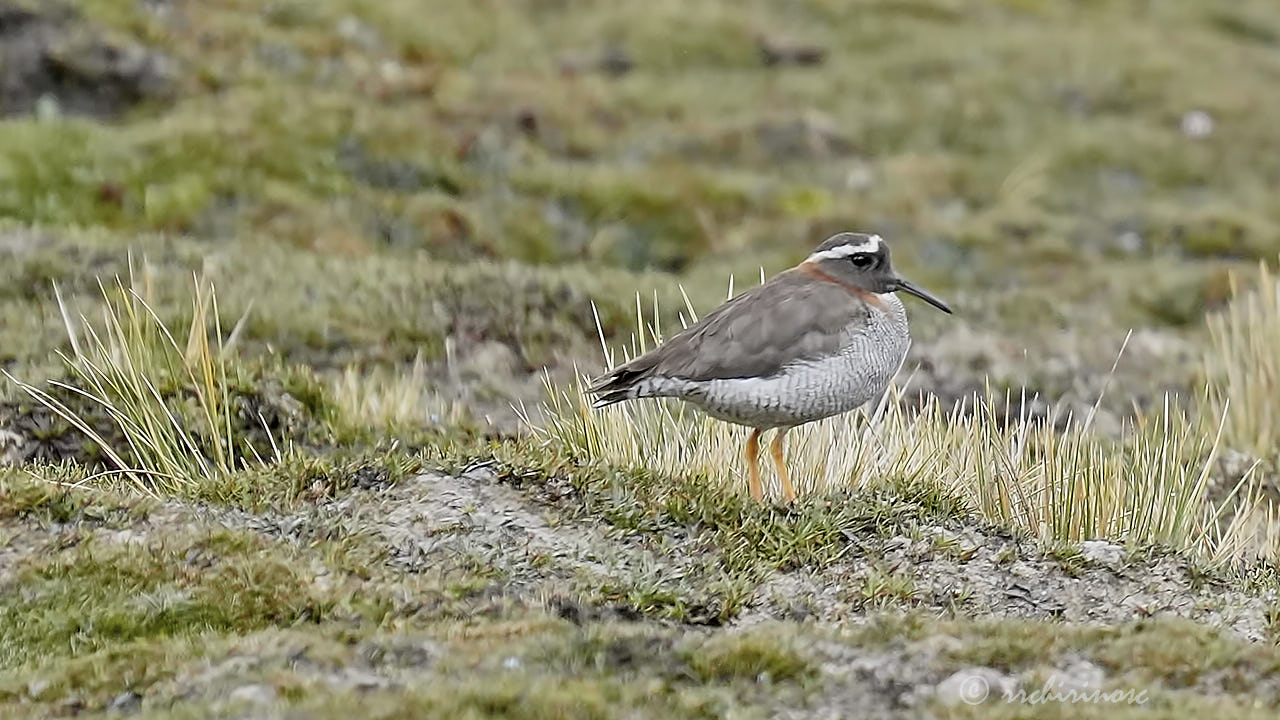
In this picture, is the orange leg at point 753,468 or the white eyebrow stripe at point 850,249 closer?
the orange leg at point 753,468

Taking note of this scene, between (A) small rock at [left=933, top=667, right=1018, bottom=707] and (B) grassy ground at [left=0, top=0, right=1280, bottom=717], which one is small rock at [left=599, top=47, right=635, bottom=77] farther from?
(A) small rock at [left=933, top=667, right=1018, bottom=707]

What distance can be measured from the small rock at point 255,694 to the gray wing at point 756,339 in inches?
107

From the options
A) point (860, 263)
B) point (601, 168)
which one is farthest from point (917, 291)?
point (601, 168)

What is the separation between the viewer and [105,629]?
6.79 m

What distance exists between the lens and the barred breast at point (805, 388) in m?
7.76

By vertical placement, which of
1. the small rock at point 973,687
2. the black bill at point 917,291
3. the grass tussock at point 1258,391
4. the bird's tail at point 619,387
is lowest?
the grass tussock at point 1258,391

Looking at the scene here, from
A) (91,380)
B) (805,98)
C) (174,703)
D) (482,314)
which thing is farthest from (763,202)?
(174,703)

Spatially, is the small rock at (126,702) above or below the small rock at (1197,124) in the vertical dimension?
above

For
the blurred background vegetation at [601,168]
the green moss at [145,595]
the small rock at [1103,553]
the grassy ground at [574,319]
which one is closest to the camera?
the grassy ground at [574,319]

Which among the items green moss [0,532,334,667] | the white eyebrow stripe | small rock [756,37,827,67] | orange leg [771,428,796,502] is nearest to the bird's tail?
orange leg [771,428,796,502]

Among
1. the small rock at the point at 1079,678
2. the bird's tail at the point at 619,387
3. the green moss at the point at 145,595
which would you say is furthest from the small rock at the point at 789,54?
the small rock at the point at 1079,678

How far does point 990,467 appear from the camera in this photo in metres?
8.71

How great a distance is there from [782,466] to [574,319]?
Answer: 6132mm

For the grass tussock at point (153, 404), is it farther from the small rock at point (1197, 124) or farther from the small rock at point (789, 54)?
the small rock at point (1197, 124)
